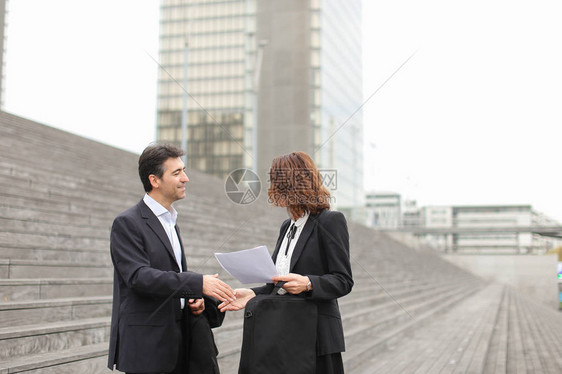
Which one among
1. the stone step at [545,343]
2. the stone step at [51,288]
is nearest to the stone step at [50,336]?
the stone step at [51,288]

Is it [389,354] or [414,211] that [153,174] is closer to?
[389,354]

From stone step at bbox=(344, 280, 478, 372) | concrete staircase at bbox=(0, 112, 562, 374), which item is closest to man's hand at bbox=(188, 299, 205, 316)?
concrete staircase at bbox=(0, 112, 562, 374)

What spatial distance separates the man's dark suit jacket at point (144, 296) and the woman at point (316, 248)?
0.79 feet

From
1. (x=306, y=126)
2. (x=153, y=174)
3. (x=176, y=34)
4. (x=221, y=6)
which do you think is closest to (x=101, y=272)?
(x=306, y=126)

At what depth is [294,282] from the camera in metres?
1.83

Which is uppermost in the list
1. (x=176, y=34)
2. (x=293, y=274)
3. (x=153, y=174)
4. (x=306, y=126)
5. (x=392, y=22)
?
(x=176, y=34)

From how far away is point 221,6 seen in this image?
12.1 metres

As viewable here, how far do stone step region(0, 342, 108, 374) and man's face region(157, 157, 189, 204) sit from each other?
140cm

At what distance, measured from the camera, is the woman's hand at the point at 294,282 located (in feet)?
5.99

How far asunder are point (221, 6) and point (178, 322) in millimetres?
11190

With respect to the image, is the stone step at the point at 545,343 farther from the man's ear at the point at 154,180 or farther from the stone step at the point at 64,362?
the man's ear at the point at 154,180

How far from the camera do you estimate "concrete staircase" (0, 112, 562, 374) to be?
3.31 meters

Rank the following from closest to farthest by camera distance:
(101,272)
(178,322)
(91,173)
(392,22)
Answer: (178,322) < (101,272) < (392,22) < (91,173)

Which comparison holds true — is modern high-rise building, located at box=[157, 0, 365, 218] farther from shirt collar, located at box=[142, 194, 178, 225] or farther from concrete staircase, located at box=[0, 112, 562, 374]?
shirt collar, located at box=[142, 194, 178, 225]
